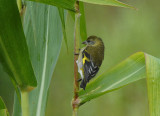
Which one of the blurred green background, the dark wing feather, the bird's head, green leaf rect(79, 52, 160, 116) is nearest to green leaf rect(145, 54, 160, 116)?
green leaf rect(79, 52, 160, 116)

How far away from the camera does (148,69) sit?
1.44m

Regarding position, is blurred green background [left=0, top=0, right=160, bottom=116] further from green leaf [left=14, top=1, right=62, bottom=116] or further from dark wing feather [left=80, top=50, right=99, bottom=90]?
green leaf [left=14, top=1, right=62, bottom=116]

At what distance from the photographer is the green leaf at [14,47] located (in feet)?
4.51

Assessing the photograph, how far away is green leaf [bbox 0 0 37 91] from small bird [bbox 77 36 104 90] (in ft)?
2.32

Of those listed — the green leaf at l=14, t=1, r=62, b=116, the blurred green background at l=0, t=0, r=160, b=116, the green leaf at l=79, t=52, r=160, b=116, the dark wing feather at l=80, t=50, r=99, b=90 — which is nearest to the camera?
the green leaf at l=79, t=52, r=160, b=116

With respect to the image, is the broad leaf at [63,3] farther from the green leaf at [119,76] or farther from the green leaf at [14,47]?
the green leaf at [119,76]

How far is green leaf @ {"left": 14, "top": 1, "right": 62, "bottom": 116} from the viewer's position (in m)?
1.85

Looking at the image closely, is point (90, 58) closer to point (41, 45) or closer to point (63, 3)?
point (41, 45)

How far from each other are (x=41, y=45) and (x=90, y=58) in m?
0.80

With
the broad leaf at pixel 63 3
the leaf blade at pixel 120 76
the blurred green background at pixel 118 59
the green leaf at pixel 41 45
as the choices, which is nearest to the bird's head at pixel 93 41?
the green leaf at pixel 41 45

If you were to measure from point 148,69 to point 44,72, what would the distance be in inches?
25.7

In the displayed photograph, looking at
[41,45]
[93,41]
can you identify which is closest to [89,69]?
[93,41]

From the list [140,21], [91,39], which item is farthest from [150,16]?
[91,39]

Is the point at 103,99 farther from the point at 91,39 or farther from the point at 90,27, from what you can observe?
the point at 91,39
